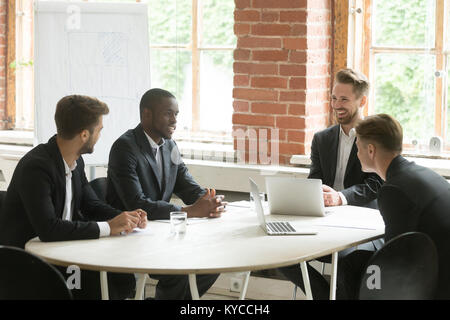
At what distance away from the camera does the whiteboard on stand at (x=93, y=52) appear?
488 cm

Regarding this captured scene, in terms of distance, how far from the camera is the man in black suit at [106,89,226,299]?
144 inches

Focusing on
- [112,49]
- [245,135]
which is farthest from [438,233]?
[112,49]

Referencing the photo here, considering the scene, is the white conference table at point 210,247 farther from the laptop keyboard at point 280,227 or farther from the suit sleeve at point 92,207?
the suit sleeve at point 92,207

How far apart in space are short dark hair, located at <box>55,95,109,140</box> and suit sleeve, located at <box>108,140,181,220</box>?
22.1 inches

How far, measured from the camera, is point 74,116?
3279 mm

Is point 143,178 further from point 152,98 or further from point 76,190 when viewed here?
point 76,190

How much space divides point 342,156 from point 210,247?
171cm

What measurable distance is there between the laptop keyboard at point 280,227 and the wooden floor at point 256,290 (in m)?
1.48

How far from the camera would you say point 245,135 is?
5.13m

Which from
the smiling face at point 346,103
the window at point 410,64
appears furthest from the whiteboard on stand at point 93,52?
the window at point 410,64

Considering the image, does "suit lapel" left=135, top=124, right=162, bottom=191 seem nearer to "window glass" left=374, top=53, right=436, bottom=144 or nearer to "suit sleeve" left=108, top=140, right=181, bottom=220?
"suit sleeve" left=108, top=140, right=181, bottom=220

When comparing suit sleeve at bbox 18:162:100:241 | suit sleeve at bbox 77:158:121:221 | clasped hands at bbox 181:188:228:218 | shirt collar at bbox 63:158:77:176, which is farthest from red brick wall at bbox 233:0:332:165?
suit sleeve at bbox 18:162:100:241

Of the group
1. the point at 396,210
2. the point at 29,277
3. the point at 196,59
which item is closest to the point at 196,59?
the point at 196,59

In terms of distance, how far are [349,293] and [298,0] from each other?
7.25 ft
